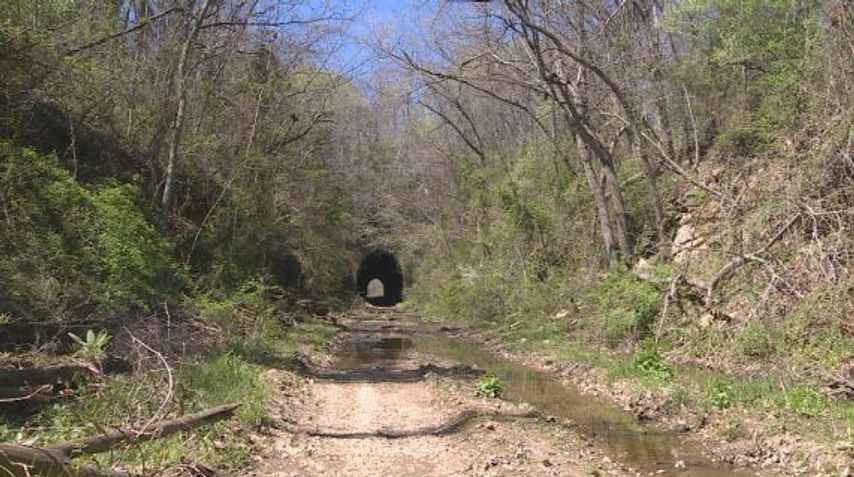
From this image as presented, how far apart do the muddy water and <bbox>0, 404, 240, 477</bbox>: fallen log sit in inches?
203

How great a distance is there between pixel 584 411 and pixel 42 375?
776 cm

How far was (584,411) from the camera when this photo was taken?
12.4 metres

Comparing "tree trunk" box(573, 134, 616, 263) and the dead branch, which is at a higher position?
"tree trunk" box(573, 134, 616, 263)

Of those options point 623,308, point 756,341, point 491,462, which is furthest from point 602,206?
point 491,462

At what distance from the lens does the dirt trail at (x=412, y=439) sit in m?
8.86

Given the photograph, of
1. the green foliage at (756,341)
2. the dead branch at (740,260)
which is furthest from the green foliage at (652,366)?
the dead branch at (740,260)

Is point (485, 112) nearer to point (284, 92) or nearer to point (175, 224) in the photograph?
point (284, 92)

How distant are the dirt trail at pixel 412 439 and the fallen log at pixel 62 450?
142 centimetres

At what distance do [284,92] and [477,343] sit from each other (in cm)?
1097

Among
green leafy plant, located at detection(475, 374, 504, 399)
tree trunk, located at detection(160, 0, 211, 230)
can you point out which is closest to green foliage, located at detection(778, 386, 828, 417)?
green leafy plant, located at detection(475, 374, 504, 399)

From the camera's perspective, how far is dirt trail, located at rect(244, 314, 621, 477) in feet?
29.1

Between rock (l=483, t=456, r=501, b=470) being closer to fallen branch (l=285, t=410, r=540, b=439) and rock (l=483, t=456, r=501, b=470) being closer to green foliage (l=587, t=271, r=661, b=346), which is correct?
fallen branch (l=285, t=410, r=540, b=439)

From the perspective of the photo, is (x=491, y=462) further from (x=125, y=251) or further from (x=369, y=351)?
(x=369, y=351)

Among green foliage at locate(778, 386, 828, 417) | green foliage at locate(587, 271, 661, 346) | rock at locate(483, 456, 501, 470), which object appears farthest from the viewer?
green foliage at locate(587, 271, 661, 346)
